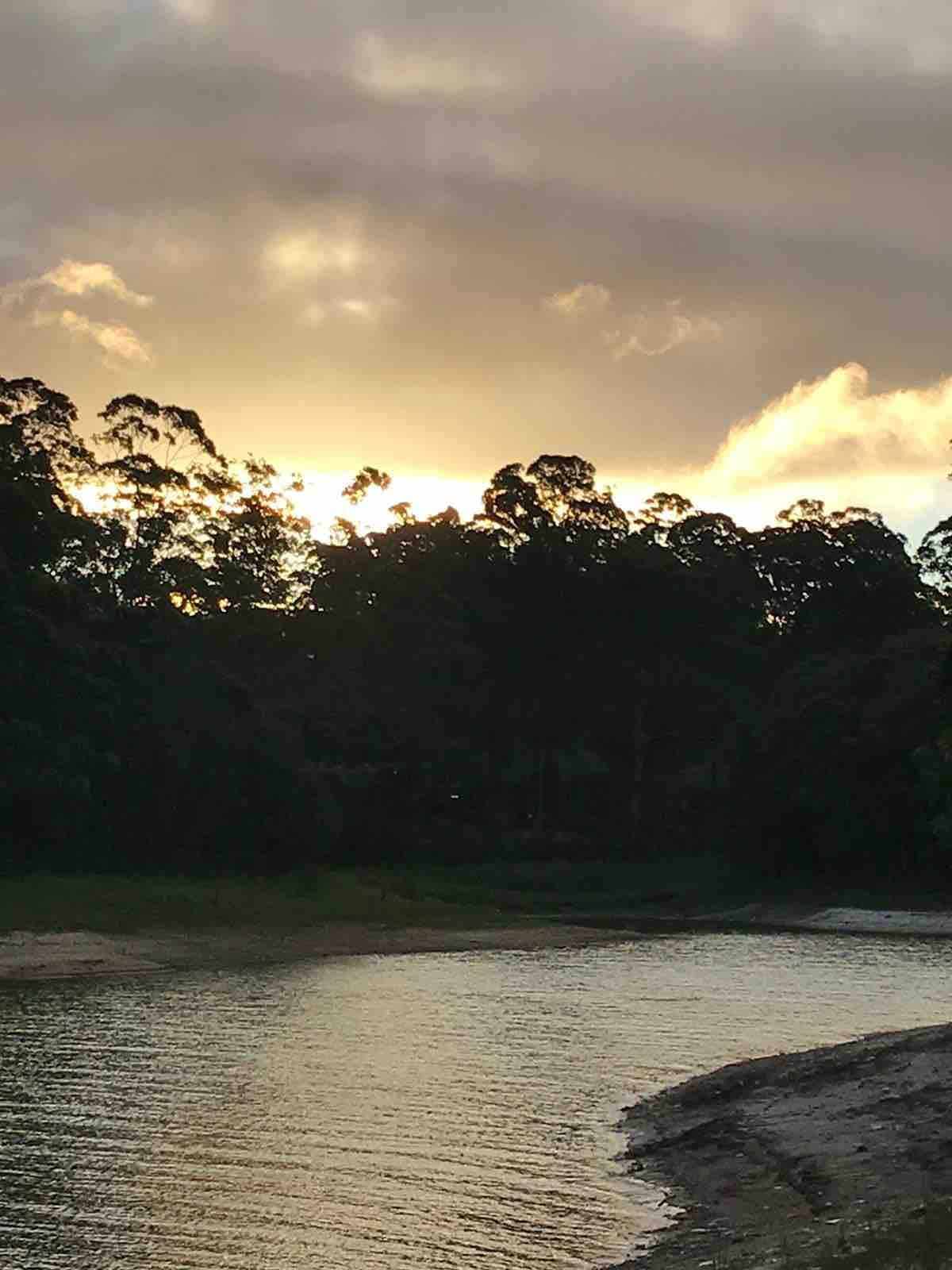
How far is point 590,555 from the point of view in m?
104

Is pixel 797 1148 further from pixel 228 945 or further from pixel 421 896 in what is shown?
pixel 421 896

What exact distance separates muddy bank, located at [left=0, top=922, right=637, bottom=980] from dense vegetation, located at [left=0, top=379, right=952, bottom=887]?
1088 cm

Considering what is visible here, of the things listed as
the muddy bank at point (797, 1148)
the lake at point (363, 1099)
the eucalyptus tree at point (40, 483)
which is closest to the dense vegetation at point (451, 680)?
the eucalyptus tree at point (40, 483)

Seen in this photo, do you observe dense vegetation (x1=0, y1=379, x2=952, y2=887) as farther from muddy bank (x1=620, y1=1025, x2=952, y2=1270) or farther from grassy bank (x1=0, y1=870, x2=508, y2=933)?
muddy bank (x1=620, y1=1025, x2=952, y2=1270)

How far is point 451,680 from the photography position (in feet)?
323

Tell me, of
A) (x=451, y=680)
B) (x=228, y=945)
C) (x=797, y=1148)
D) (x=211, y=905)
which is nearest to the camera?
(x=797, y=1148)

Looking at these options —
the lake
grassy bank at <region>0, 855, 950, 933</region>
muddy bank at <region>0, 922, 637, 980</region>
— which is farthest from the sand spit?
the lake

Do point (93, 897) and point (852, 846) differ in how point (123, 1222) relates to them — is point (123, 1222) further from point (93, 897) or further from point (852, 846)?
point (852, 846)

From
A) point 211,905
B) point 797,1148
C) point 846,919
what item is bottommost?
point 797,1148

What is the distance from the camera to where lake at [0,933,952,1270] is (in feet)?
51.9

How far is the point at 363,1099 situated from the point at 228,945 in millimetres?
25463

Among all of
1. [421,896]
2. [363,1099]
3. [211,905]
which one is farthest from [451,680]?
[363,1099]

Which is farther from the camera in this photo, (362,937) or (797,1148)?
(362,937)

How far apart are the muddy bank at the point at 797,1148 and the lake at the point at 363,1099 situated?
64 centimetres
